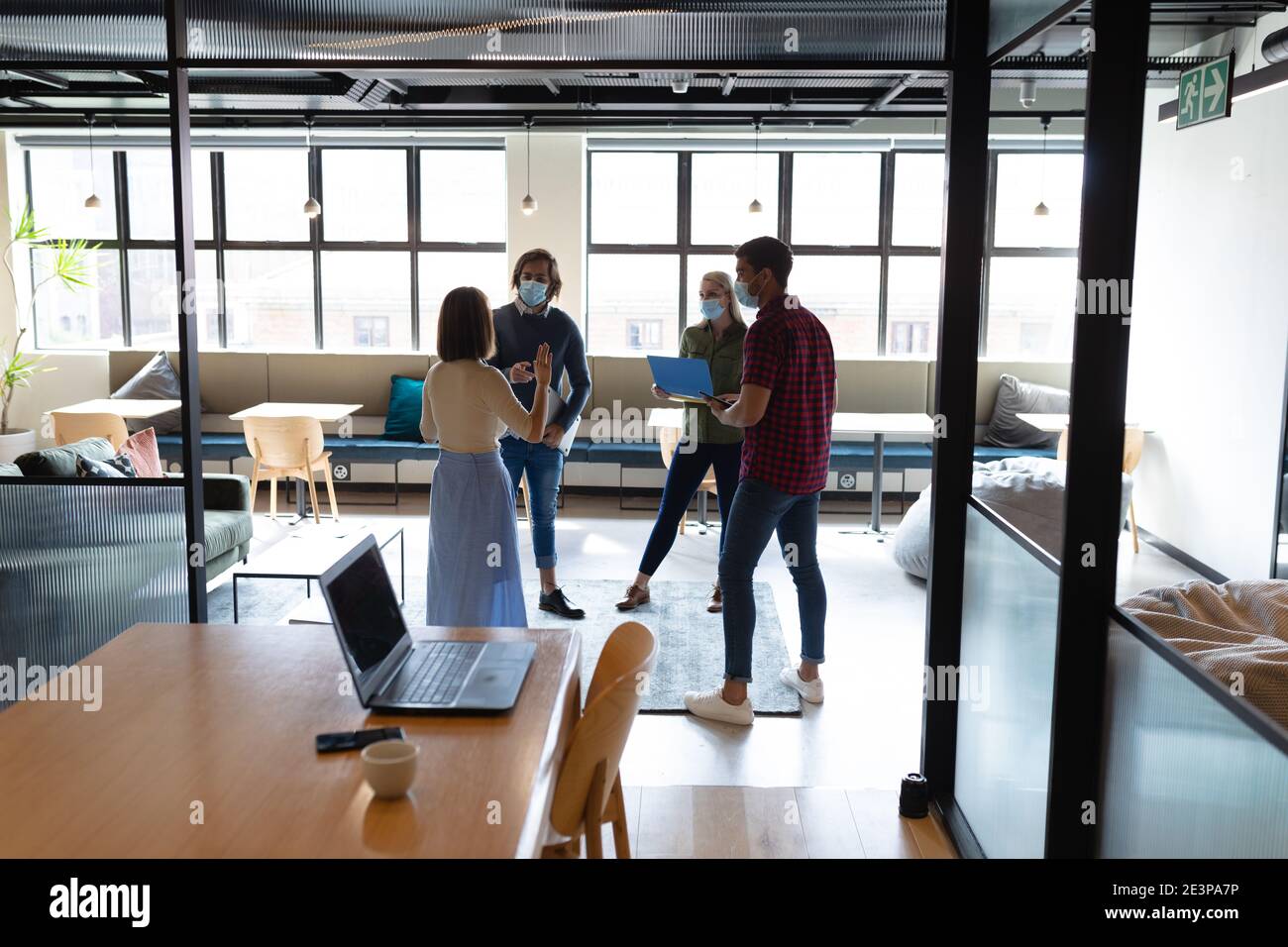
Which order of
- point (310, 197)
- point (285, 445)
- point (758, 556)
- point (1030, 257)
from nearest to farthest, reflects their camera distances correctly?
1. point (758, 556)
2. point (285, 445)
3. point (1030, 257)
4. point (310, 197)

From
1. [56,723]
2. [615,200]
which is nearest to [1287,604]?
[56,723]

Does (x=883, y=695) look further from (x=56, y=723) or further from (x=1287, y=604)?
(x=56, y=723)

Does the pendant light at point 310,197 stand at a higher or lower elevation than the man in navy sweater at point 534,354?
higher

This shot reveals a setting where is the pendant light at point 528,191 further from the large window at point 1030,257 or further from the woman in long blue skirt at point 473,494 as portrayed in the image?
the woman in long blue skirt at point 473,494

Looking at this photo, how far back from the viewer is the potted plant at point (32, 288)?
8477 millimetres

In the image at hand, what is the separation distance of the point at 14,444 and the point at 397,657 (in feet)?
25.6

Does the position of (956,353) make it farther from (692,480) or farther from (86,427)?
(86,427)

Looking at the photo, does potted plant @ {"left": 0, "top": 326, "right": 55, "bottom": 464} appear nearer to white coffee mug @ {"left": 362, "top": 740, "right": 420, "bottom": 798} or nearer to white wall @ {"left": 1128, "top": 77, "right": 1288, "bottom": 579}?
white coffee mug @ {"left": 362, "top": 740, "right": 420, "bottom": 798}

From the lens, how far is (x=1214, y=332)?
6.27m

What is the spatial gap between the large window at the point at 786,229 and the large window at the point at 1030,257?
506 millimetres

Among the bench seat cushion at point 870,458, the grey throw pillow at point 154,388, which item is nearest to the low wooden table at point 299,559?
the bench seat cushion at point 870,458

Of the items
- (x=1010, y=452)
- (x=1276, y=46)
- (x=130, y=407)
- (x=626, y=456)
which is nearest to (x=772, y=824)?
(x=1276, y=46)
